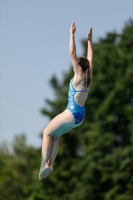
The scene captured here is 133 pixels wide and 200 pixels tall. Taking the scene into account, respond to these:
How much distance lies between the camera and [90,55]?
11.9 meters

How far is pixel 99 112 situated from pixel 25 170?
24.1 metres

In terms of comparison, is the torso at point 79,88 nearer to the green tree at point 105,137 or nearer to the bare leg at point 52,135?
the bare leg at point 52,135

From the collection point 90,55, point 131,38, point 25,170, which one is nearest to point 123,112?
point 131,38

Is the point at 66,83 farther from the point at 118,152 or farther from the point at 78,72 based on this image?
the point at 78,72

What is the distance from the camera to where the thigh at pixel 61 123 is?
11516mm

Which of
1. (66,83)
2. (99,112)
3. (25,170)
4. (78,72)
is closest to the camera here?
(78,72)

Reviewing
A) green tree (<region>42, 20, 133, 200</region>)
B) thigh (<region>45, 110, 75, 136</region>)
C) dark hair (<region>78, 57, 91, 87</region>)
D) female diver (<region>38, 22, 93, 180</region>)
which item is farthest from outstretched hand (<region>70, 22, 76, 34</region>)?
green tree (<region>42, 20, 133, 200</region>)

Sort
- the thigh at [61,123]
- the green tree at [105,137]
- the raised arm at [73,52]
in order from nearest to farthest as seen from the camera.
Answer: the raised arm at [73,52] < the thigh at [61,123] < the green tree at [105,137]

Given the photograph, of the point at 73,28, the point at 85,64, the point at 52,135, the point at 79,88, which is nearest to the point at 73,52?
the point at 85,64

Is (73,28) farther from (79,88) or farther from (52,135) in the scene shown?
(52,135)

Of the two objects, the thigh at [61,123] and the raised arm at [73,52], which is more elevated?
the raised arm at [73,52]

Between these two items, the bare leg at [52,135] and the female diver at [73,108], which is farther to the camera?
the bare leg at [52,135]

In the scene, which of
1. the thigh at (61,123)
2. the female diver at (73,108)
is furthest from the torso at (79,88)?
the thigh at (61,123)

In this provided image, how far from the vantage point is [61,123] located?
454 inches
